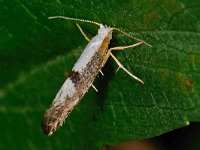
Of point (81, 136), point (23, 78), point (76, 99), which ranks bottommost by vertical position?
point (81, 136)

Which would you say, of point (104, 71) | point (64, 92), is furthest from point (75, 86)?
point (104, 71)

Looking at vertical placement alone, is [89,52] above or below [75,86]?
above

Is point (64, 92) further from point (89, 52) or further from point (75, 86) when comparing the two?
point (89, 52)

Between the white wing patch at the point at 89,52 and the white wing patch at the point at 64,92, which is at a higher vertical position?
the white wing patch at the point at 89,52

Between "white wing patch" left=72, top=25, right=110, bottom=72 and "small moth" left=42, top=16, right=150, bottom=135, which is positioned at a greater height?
"white wing patch" left=72, top=25, right=110, bottom=72

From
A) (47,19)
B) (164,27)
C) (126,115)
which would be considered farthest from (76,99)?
(164,27)

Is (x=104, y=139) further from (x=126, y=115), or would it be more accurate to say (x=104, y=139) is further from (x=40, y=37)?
(x=40, y=37)

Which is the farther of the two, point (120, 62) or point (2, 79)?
point (2, 79)

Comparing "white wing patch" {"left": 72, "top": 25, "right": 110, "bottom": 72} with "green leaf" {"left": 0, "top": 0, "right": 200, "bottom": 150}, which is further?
"white wing patch" {"left": 72, "top": 25, "right": 110, "bottom": 72}
